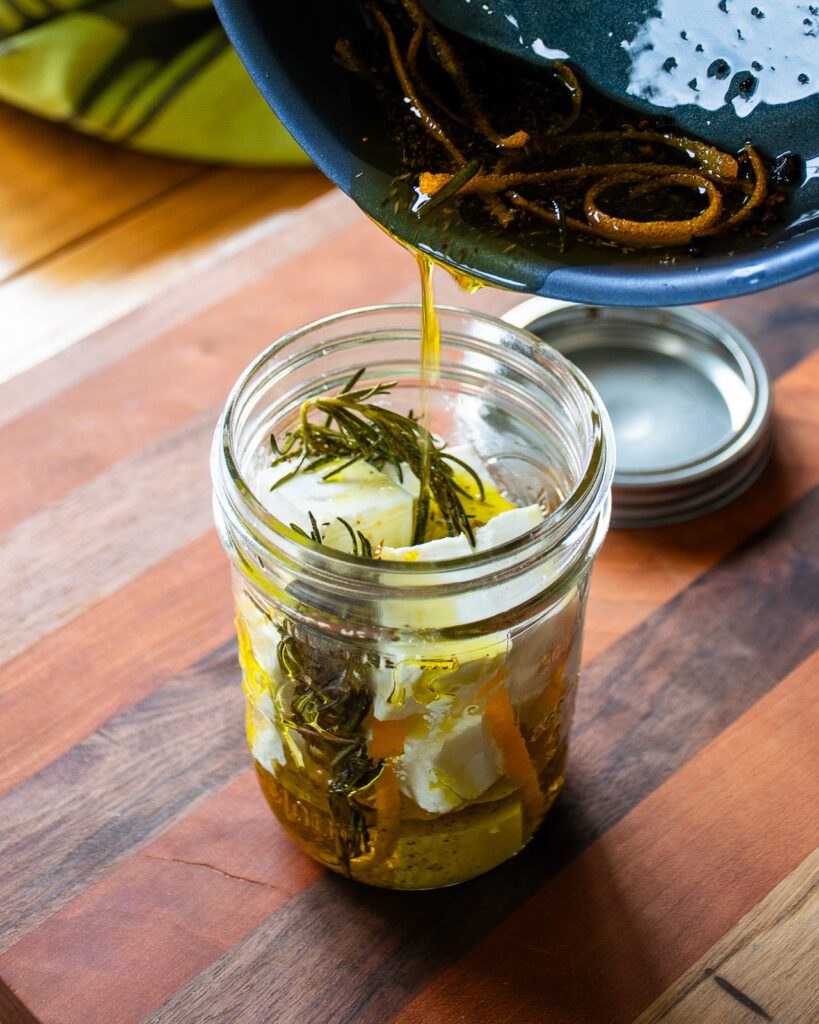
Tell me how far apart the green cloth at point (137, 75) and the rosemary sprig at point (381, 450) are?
956 millimetres

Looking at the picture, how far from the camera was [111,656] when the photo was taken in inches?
A: 42.9

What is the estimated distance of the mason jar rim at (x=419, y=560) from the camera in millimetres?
746

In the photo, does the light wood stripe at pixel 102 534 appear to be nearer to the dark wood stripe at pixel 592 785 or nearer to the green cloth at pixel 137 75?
the dark wood stripe at pixel 592 785

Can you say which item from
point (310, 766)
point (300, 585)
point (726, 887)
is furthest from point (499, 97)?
point (726, 887)

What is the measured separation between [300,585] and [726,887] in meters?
0.41

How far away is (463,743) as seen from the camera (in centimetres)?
83

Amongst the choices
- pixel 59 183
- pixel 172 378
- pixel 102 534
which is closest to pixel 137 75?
pixel 59 183

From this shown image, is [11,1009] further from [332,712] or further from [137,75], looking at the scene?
[137,75]

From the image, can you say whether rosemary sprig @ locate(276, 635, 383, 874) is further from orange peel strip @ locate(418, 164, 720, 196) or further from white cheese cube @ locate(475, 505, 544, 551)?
orange peel strip @ locate(418, 164, 720, 196)

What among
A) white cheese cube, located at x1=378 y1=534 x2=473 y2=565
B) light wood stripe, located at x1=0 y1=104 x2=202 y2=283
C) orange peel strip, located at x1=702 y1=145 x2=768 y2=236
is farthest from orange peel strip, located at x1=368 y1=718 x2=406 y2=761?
light wood stripe, located at x1=0 y1=104 x2=202 y2=283

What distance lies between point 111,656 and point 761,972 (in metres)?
0.57

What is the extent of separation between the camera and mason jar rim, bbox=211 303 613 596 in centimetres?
75

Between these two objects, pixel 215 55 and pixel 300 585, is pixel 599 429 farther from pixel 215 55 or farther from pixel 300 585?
pixel 215 55

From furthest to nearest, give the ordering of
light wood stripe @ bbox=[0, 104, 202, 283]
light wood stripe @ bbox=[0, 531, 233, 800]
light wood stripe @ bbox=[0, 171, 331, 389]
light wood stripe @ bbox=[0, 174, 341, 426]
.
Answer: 1. light wood stripe @ bbox=[0, 104, 202, 283]
2. light wood stripe @ bbox=[0, 171, 331, 389]
3. light wood stripe @ bbox=[0, 174, 341, 426]
4. light wood stripe @ bbox=[0, 531, 233, 800]
